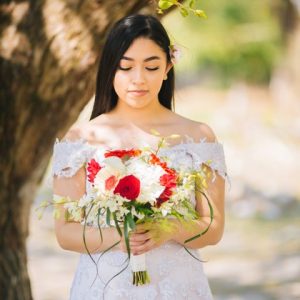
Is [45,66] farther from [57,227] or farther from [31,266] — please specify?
[31,266]

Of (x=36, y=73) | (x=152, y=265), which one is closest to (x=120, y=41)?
(x=152, y=265)

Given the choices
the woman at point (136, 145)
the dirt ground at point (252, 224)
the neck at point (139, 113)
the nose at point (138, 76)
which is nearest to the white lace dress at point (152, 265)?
the woman at point (136, 145)

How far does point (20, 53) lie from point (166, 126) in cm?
134

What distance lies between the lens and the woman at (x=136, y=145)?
3018 mm

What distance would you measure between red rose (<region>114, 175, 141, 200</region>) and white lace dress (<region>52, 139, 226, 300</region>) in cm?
29

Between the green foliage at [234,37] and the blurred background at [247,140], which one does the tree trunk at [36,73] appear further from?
the green foliage at [234,37]

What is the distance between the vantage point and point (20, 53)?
420 centimetres

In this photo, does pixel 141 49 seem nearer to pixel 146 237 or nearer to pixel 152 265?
pixel 146 237

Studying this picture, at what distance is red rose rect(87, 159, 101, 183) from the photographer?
112 inches

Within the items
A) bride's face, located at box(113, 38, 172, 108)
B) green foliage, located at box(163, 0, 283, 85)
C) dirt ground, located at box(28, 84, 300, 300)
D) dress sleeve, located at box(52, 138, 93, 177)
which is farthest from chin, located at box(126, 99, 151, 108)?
green foliage, located at box(163, 0, 283, 85)

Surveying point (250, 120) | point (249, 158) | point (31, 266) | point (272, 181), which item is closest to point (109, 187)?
point (31, 266)

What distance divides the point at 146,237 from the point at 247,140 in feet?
46.0

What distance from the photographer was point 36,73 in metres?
4.25

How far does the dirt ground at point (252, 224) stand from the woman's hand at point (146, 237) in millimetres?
1114
